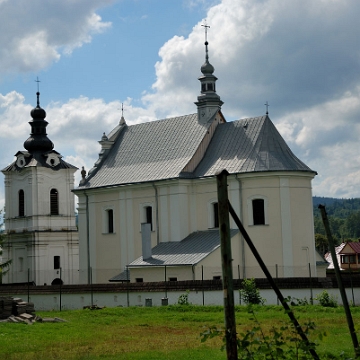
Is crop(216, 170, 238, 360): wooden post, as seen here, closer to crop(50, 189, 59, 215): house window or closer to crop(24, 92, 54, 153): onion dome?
crop(50, 189, 59, 215): house window

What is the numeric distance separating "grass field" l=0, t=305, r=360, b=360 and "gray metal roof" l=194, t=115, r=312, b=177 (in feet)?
41.5

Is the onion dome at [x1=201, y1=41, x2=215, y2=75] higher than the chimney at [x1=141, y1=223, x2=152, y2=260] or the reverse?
higher

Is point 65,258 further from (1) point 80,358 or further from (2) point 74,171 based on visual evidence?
A: (1) point 80,358

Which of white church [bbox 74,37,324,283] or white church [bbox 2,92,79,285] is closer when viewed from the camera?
white church [bbox 74,37,324,283]

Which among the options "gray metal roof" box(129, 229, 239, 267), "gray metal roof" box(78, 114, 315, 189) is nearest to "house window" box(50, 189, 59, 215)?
"gray metal roof" box(78, 114, 315, 189)

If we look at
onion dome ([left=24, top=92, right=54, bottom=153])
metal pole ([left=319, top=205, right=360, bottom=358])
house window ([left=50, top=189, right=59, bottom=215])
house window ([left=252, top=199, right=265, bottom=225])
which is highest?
onion dome ([left=24, top=92, right=54, bottom=153])

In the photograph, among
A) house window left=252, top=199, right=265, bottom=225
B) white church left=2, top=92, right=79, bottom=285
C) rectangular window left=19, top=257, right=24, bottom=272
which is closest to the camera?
house window left=252, top=199, right=265, bottom=225

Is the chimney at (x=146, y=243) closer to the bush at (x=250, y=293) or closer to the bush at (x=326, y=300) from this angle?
the bush at (x=250, y=293)

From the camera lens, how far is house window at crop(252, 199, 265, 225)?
1510 inches

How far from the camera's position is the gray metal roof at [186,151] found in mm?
39188

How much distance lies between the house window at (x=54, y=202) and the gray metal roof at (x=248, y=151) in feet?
54.8

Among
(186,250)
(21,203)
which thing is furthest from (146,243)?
(21,203)

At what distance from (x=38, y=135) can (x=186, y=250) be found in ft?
70.4

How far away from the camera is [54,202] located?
55031mm
